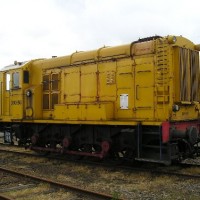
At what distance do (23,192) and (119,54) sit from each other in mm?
5538

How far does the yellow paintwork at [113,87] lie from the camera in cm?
1006

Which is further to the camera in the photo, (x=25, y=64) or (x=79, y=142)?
(x=25, y=64)

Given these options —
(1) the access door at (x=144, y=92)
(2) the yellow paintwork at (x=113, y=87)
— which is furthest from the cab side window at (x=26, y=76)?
(1) the access door at (x=144, y=92)

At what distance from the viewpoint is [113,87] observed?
1143cm

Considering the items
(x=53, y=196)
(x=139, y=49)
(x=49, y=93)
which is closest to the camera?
(x=53, y=196)

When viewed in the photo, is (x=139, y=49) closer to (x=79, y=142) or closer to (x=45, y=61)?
(x=79, y=142)

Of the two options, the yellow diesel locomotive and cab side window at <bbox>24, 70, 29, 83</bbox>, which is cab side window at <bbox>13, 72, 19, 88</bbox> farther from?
cab side window at <bbox>24, 70, 29, 83</bbox>

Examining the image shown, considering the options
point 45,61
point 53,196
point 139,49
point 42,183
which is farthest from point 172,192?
point 45,61

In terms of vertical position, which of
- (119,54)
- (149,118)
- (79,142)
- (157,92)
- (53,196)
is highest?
(119,54)

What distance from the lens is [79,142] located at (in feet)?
40.4

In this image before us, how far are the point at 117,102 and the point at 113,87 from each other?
54cm

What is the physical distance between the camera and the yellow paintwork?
33.0 ft

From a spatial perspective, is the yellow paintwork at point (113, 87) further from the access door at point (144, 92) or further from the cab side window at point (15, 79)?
the cab side window at point (15, 79)

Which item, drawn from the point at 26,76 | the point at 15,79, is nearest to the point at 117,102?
the point at 26,76
